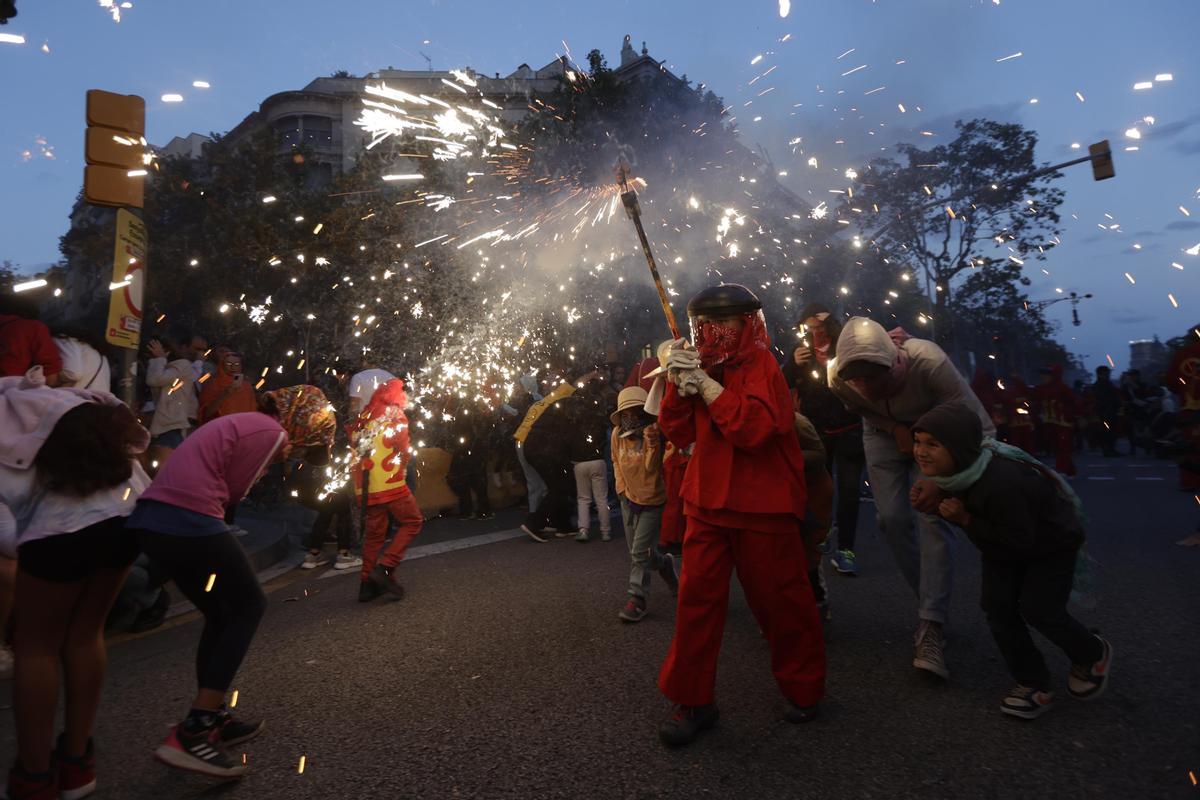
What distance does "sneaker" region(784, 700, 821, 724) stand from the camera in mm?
3062

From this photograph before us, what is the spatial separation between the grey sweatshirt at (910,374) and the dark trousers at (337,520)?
5.06 metres

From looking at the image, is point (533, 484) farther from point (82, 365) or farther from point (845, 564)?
point (82, 365)

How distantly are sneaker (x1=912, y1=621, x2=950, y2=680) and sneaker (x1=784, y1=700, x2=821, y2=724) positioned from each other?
73 centimetres

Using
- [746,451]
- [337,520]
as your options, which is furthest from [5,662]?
[746,451]

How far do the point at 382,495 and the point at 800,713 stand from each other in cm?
368

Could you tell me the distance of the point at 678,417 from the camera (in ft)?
10.7

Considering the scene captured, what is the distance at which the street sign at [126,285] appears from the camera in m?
5.36

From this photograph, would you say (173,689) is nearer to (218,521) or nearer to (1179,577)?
(218,521)

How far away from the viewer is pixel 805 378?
6254 mm

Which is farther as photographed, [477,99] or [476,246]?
[477,99]

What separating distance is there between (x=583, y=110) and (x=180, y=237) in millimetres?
11240

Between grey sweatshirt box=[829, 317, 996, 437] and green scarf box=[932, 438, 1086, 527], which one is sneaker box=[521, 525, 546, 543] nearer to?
grey sweatshirt box=[829, 317, 996, 437]

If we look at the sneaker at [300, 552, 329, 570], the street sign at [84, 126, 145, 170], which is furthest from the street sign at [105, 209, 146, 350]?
the sneaker at [300, 552, 329, 570]

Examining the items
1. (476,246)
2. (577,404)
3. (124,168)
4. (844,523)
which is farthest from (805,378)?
(476,246)
